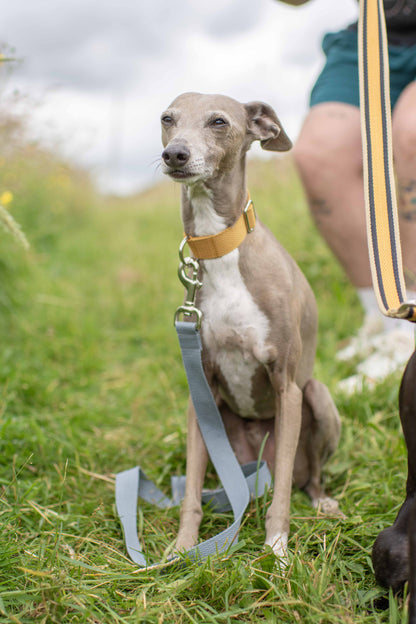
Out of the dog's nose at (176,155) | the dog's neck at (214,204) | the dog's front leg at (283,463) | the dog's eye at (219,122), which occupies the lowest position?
the dog's front leg at (283,463)

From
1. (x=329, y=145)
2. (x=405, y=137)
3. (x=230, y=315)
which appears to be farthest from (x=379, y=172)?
(x=329, y=145)

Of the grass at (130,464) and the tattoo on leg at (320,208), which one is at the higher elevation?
the tattoo on leg at (320,208)

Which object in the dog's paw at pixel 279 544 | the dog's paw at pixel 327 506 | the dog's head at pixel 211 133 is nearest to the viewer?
the dog's paw at pixel 279 544

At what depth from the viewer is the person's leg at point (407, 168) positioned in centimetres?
250

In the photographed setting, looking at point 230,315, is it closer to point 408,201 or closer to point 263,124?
point 263,124

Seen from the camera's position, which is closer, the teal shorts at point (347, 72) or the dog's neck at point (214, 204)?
the dog's neck at point (214, 204)

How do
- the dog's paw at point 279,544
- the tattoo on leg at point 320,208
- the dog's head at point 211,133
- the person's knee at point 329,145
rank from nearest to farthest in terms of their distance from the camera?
the dog's paw at point 279,544 < the dog's head at point 211,133 < the person's knee at point 329,145 < the tattoo on leg at point 320,208

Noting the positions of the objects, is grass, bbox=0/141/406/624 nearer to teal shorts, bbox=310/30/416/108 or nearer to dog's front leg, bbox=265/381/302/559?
dog's front leg, bbox=265/381/302/559

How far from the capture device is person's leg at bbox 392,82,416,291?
2.50 metres

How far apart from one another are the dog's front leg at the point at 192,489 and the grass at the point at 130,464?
0.10 metres

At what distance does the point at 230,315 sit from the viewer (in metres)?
1.92

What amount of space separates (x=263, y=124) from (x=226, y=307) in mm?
703

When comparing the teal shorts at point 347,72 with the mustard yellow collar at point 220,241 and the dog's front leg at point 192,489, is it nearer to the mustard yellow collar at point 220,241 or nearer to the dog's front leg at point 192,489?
the mustard yellow collar at point 220,241

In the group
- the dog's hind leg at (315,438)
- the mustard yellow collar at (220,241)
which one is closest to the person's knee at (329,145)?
the mustard yellow collar at (220,241)
